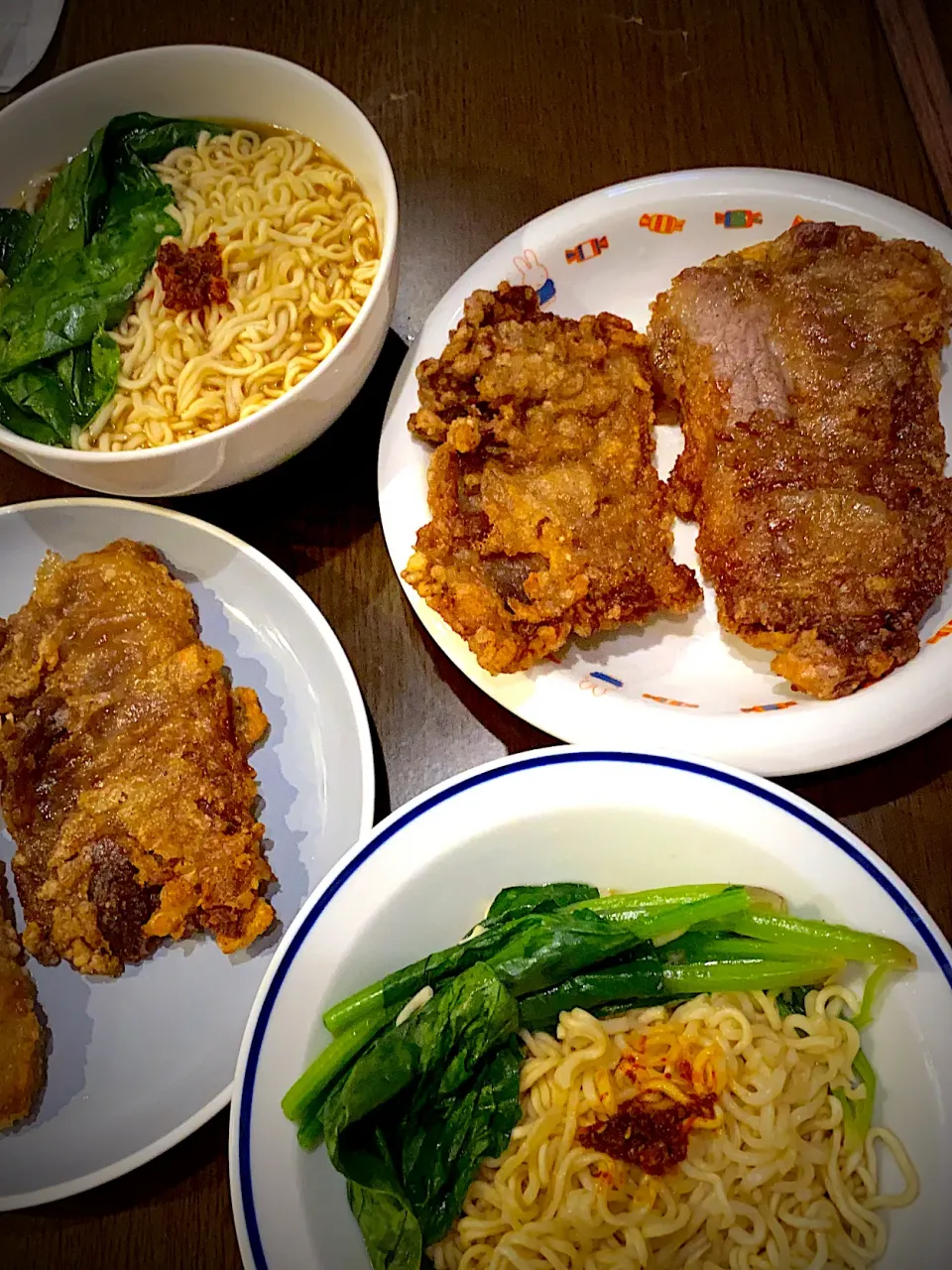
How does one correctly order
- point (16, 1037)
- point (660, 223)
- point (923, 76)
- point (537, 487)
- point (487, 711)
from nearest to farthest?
point (16, 1037)
point (537, 487)
point (487, 711)
point (660, 223)
point (923, 76)

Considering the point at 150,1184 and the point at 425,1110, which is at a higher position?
the point at 425,1110

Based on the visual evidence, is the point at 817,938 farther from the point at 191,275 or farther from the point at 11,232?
the point at 11,232

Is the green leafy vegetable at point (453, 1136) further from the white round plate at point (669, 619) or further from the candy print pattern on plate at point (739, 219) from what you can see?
the candy print pattern on plate at point (739, 219)

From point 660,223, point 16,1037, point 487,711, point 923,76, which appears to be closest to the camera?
point 16,1037

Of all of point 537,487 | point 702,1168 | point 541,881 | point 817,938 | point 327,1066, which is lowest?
point 702,1168

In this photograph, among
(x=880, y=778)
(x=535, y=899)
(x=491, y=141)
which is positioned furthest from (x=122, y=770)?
(x=491, y=141)

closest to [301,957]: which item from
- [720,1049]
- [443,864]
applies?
[443,864]

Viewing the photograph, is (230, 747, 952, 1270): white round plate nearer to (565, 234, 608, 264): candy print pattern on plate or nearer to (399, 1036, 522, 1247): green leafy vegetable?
(399, 1036, 522, 1247): green leafy vegetable

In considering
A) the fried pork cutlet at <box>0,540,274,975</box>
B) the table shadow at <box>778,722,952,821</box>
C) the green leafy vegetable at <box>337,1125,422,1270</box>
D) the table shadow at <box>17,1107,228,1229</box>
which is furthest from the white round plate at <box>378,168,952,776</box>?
the table shadow at <box>17,1107,228,1229</box>
